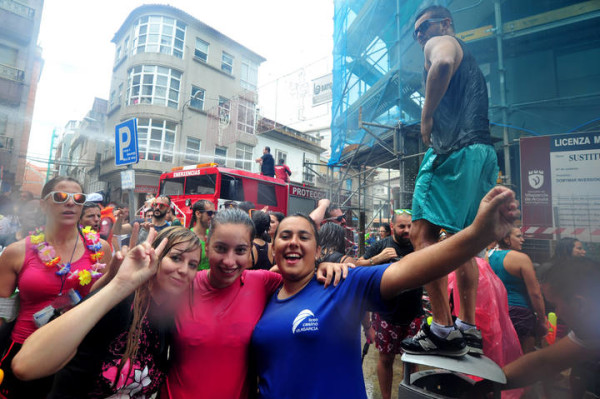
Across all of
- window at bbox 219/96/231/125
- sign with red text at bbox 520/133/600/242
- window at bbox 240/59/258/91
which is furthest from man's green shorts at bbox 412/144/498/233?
window at bbox 240/59/258/91

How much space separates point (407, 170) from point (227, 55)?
21.7 meters

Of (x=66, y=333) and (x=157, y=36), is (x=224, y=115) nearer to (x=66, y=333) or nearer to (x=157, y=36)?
(x=157, y=36)

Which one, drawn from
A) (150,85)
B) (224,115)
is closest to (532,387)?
(224,115)

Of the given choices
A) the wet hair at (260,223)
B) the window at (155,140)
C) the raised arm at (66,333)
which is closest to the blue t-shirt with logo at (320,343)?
the raised arm at (66,333)

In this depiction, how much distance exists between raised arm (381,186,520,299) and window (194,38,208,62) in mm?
25091

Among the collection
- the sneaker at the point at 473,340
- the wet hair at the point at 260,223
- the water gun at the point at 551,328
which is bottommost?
the water gun at the point at 551,328

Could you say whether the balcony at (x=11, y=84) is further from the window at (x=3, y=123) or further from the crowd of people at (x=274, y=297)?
the crowd of people at (x=274, y=297)

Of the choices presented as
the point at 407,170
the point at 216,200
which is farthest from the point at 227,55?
the point at 407,170

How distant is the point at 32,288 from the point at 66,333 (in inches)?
56.6

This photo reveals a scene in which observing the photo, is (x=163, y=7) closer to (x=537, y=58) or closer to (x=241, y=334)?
(x=537, y=58)

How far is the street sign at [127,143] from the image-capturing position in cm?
505

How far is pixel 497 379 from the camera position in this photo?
1607 mm

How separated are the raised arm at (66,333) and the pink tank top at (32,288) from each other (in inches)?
52.7

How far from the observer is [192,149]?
21641 millimetres
